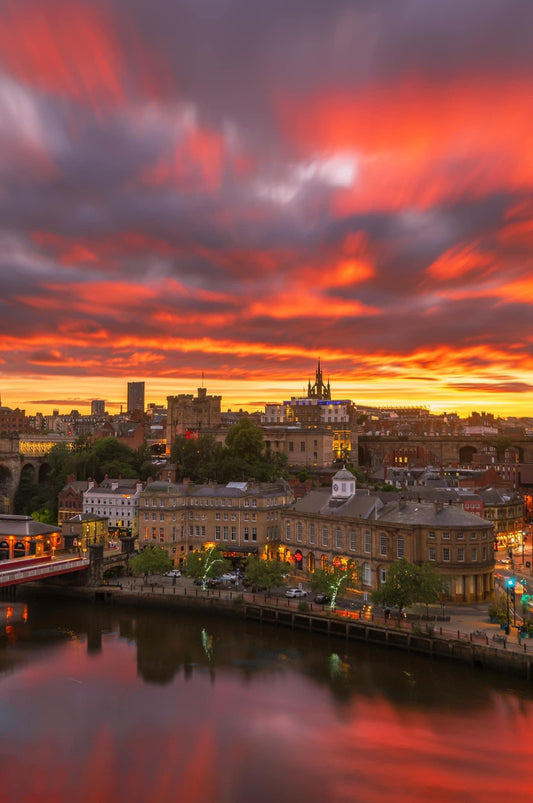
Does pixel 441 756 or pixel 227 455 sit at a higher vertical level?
pixel 227 455

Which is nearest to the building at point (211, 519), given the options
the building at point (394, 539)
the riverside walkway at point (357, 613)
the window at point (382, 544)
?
the building at point (394, 539)

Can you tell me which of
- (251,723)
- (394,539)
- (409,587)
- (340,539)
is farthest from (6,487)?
(251,723)

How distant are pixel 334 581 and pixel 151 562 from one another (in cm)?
1976

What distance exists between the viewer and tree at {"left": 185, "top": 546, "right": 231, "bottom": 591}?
2504 inches

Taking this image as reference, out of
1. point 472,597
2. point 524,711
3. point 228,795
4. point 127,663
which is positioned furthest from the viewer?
point 472,597

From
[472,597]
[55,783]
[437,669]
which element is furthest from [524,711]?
[55,783]

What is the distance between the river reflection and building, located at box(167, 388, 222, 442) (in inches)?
4370

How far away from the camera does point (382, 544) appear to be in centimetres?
6084

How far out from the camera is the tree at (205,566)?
209 ft

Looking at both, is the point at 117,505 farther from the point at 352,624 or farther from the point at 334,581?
the point at 352,624

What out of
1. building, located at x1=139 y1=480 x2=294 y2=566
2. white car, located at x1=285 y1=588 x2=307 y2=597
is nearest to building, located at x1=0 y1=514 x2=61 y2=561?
building, located at x1=139 y1=480 x2=294 y2=566

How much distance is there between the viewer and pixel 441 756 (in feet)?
111

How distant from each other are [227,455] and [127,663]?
215 ft

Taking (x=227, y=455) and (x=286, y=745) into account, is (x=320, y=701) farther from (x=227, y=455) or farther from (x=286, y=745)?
(x=227, y=455)
